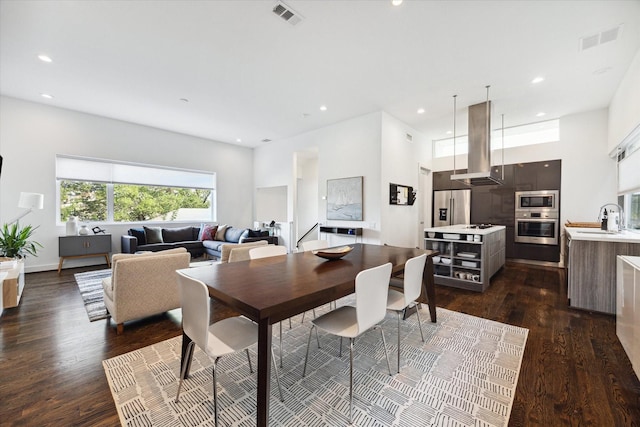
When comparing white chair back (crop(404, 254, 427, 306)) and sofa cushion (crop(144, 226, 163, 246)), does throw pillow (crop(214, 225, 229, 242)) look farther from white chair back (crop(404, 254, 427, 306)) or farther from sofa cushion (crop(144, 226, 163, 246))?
white chair back (crop(404, 254, 427, 306))

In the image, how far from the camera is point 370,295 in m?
1.66

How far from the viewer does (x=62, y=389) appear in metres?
1.78

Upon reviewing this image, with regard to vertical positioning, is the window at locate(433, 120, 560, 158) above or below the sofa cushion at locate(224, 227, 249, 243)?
above

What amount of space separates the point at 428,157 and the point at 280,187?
Result: 165 inches

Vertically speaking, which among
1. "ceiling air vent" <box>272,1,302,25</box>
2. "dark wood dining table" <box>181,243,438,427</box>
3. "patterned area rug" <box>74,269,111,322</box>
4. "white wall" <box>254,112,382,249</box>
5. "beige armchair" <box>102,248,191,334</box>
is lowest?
"patterned area rug" <box>74,269,111,322</box>

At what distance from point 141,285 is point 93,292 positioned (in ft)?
6.32

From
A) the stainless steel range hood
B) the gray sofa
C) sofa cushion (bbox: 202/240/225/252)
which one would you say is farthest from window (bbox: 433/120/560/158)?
sofa cushion (bbox: 202/240/225/252)

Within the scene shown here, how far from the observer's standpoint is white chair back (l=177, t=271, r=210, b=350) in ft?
4.46

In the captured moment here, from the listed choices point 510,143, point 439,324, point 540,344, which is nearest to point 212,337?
point 439,324

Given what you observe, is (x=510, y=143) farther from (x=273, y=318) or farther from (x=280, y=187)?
(x=273, y=318)

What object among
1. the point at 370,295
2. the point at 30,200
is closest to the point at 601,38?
the point at 370,295

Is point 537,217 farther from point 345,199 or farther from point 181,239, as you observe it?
point 181,239

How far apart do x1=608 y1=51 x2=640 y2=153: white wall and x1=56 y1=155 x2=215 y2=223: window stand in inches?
319

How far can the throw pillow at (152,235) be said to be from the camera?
19.1 feet
